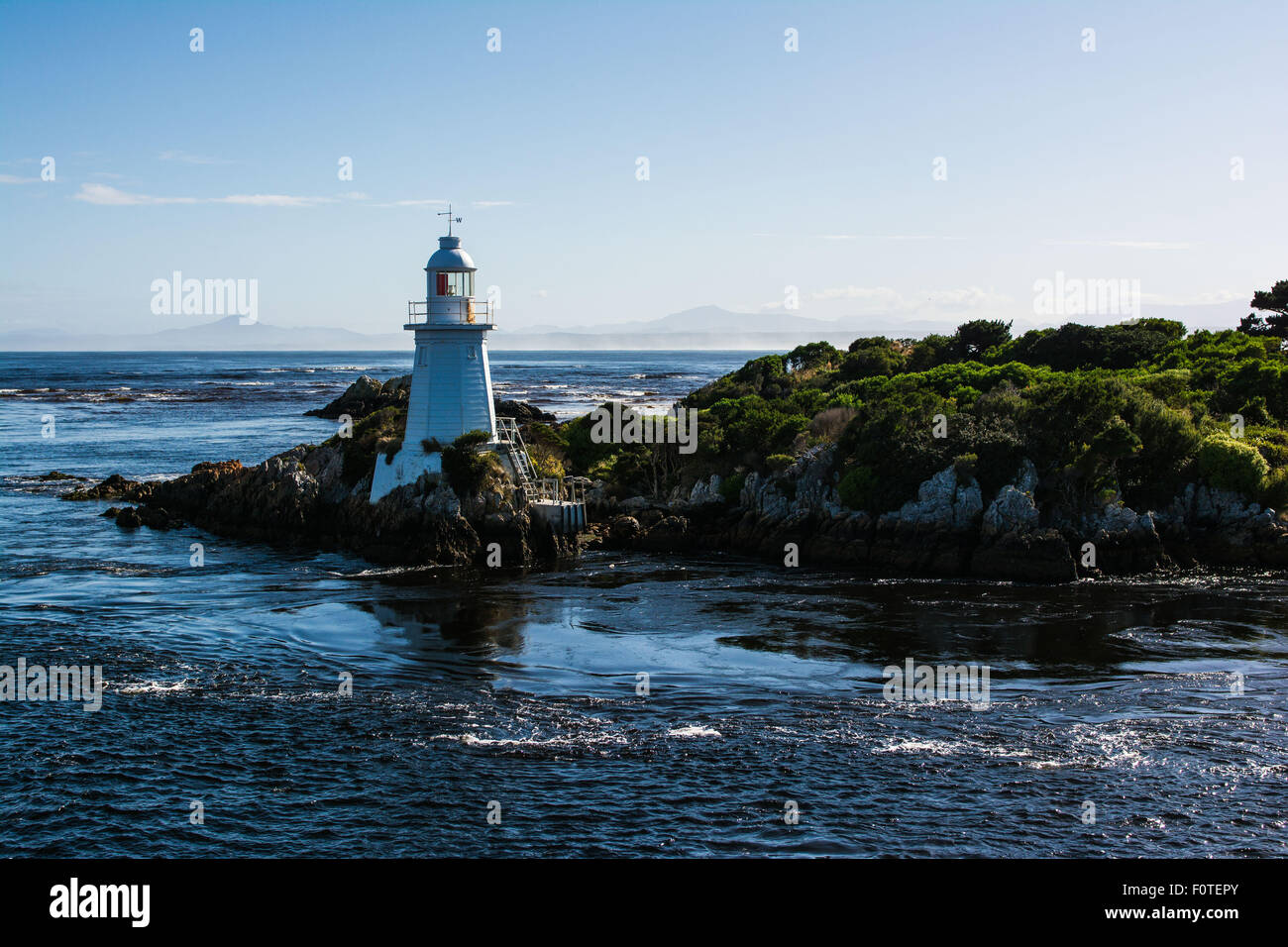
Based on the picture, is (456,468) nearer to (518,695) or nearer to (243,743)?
(518,695)

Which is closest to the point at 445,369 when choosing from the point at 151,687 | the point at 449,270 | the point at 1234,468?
the point at 449,270

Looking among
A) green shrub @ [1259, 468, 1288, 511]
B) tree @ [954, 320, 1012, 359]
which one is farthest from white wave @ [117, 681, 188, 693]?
tree @ [954, 320, 1012, 359]

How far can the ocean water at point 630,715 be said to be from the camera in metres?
20.5

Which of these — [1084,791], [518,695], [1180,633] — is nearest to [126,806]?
[518,695]

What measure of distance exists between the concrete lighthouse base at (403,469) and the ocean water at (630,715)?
4.66 meters

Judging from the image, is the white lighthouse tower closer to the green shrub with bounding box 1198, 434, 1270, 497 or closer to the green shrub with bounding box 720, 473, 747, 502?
the green shrub with bounding box 720, 473, 747, 502

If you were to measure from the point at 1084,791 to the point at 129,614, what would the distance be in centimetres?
2892

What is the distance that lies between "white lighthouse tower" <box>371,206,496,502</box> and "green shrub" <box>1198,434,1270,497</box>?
1156 inches

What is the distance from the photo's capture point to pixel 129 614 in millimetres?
35812

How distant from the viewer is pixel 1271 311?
6831 cm

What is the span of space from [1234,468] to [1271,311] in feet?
100

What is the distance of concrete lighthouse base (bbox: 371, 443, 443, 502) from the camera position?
153 feet

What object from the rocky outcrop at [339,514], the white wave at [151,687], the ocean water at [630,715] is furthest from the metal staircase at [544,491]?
the white wave at [151,687]

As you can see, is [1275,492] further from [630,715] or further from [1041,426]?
[630,715]
